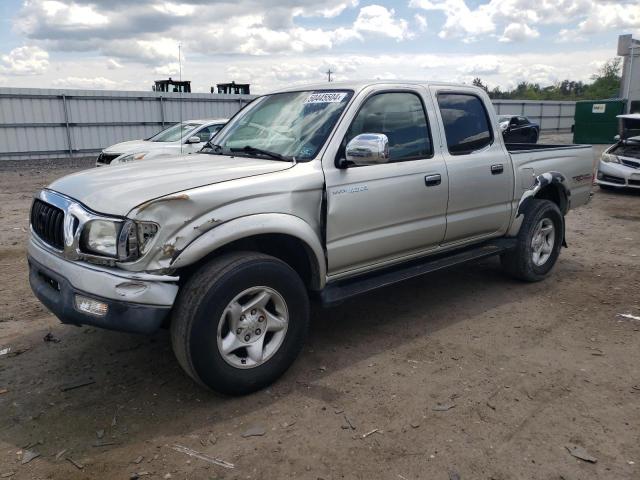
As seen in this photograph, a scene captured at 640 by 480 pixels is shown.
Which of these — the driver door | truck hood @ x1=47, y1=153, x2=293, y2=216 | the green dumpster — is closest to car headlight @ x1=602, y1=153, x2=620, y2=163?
the driver door

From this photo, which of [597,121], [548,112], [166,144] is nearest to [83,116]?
[166,144]

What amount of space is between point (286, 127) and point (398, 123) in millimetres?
888

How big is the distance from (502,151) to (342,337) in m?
2.35

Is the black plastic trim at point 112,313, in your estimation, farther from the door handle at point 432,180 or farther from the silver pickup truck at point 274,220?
the door handle at point 432,180

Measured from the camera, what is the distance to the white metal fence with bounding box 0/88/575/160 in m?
18.1

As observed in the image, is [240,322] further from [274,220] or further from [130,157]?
[130,157]

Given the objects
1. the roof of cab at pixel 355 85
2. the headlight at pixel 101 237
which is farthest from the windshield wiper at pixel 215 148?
the headlight at pixel 101 237

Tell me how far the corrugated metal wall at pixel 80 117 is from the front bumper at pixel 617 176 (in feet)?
48.7

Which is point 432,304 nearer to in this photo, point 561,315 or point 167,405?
point 561,315

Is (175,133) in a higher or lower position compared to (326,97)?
lower

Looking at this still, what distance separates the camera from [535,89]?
8244 centimetres

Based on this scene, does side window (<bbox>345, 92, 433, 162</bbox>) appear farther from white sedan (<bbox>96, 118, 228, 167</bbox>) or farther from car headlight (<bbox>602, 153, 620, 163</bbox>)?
car headlight (<bbox>602, 153, 620, 163</bbox>)

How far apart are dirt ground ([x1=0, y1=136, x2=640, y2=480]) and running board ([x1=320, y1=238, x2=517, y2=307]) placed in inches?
19.1

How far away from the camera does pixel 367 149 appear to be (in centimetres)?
361
